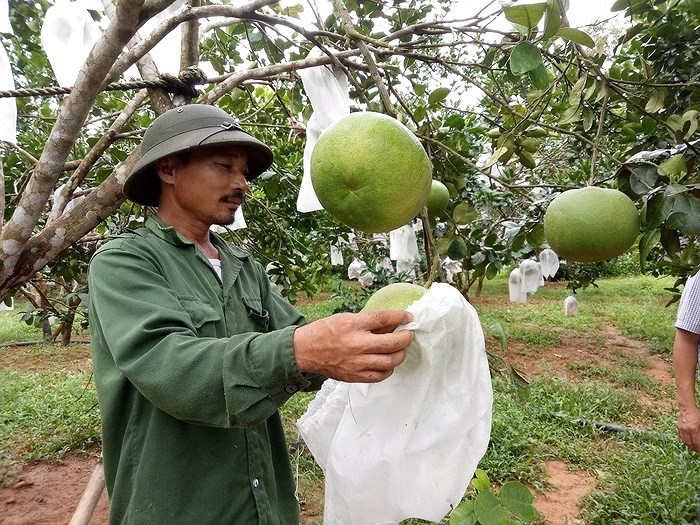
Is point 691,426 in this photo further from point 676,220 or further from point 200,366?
point 200,366

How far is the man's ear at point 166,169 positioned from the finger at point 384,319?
85 cm

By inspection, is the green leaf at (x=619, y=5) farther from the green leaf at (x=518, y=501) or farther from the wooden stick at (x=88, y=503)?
the wooden stick at (x=88, y=503)

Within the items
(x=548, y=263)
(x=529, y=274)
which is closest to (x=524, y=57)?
(x=548, y=263)

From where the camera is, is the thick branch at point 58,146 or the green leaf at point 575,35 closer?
the green leaf at point 575,35

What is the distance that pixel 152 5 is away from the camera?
1.18 metres

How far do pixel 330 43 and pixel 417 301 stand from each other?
1.44 meters

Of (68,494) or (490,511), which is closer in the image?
(490,511)

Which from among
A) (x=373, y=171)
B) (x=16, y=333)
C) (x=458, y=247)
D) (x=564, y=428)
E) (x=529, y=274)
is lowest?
(x=16, y=333)

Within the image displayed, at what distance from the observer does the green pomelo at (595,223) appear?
130 centimetres

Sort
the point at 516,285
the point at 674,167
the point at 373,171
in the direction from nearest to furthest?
the point at 373,171, the point at 674,167, the point at 516,285

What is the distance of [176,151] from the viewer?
128 centimetres

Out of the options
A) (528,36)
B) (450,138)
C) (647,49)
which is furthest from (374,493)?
(647,49)

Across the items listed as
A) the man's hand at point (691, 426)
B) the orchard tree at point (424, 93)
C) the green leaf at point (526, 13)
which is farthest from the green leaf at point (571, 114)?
the man's hand at point (691, 426)

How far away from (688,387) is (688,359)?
0.11 m
